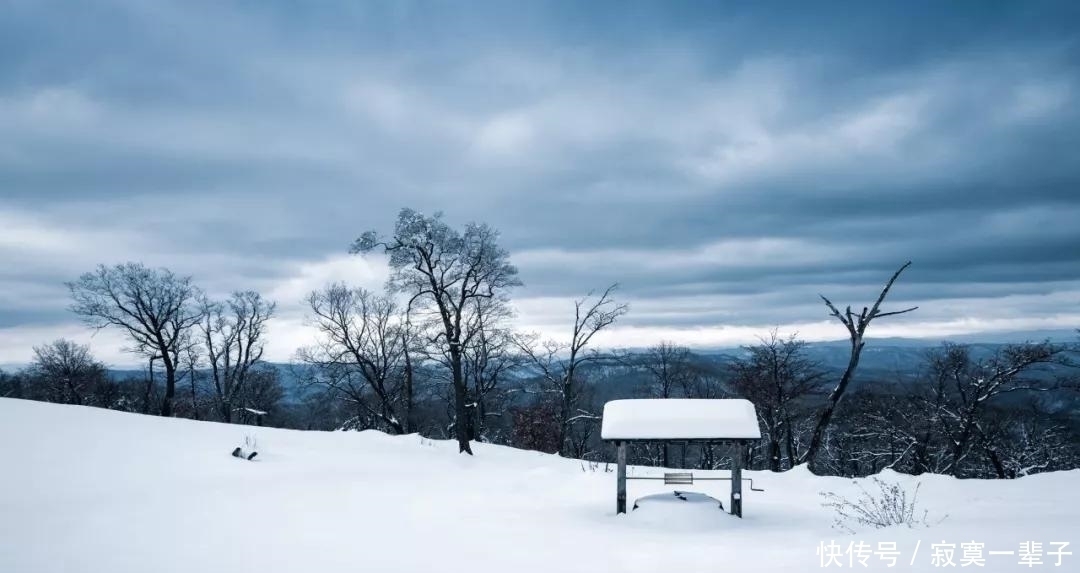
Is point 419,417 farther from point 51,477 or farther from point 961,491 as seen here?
point 961,491

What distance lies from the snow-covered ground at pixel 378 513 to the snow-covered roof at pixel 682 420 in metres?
1.66

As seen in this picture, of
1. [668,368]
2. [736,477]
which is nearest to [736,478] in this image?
[736,477]

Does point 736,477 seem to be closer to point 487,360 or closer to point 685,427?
point 685,427

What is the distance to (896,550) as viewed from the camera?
26.5 feet

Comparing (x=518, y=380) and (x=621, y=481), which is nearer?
(x=621, y=481)

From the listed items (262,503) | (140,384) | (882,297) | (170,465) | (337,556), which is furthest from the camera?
(140,384)

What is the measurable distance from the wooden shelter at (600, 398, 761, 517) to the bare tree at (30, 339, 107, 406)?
2086 inches

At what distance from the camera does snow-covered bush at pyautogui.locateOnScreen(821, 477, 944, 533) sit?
1063 cm

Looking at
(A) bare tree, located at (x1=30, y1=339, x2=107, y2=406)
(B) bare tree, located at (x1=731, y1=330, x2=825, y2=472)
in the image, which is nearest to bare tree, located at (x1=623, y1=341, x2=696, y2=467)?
(B) bare tree, located at (x1=731, y1=330, x2=825, y2=472)

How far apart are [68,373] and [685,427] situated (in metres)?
A: 55.1

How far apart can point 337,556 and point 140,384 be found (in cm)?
6613

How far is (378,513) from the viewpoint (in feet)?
41.5

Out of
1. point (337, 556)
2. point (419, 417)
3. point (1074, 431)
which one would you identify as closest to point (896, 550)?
point (337, 556)

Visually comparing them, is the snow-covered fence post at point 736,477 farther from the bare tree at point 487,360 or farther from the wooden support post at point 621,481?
the bare tree at point 487,360
